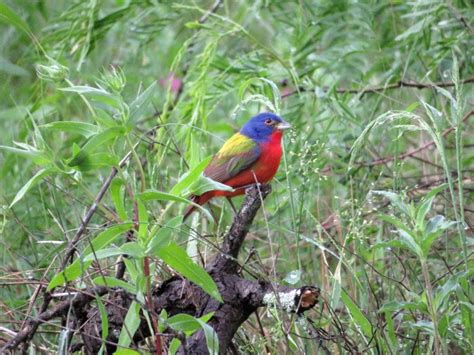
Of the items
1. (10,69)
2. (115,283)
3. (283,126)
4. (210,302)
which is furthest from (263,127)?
(115,283)

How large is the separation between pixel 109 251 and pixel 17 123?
3068 mm

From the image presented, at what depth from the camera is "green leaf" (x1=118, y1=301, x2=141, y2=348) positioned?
2.92 metres

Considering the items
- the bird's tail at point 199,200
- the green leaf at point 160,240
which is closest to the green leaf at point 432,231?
the green leaf at point 160,240

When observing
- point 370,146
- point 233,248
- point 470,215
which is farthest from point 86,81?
point 233,248

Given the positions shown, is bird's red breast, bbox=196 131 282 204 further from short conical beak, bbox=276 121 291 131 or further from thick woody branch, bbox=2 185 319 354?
thick woody branch, bbox=2 185 319 354

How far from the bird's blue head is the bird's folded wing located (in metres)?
0.07

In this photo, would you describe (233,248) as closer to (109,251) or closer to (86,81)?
(109,251)

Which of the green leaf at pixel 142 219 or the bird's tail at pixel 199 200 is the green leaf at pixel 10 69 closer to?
the bird's tail at pixel 199 200

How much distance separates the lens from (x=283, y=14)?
5.30 meters

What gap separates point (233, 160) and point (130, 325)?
1.88 metres

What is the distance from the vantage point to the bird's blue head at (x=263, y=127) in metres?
4.81

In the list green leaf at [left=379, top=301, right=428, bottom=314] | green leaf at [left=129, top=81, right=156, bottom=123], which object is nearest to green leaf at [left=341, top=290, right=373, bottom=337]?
green leaf at [left=379, top=301, right=428, bottom=314]

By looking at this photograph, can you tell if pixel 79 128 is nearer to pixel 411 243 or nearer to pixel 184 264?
pixel 184 264

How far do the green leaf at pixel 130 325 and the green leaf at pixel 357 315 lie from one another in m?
0.66
